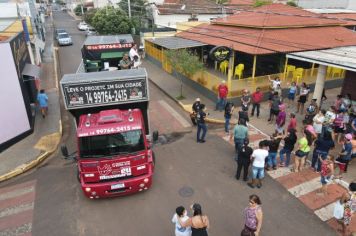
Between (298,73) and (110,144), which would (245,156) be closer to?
(110,144)

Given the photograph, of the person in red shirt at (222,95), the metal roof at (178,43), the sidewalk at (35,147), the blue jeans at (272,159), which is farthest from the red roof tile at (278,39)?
the sidewalk at (35,147)

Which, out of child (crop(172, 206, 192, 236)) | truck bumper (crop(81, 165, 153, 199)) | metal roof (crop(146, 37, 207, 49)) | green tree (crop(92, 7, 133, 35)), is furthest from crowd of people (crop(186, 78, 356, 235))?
green tree (crop(92, 7, 133, 35))

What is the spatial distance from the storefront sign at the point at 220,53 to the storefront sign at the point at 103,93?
6.50m

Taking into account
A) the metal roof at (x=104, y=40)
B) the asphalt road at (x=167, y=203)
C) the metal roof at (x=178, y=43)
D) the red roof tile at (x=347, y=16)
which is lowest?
the asphalt road at (x=167, y=203)

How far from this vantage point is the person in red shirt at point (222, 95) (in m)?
13.8

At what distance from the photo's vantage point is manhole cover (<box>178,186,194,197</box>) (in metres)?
8.31

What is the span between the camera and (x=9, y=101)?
1129cm

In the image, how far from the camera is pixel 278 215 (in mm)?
7398

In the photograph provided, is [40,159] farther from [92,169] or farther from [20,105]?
[92,169]

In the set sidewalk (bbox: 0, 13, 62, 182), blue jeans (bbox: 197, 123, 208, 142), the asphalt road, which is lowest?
sidewalk (bbox: 0, 13, 62, 182)

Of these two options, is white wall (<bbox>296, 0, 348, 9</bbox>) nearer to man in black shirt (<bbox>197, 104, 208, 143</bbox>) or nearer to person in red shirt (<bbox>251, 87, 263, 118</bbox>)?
person in red shirt (<bbox>251, 87, 263, 118</bbox>)

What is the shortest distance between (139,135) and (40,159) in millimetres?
4961

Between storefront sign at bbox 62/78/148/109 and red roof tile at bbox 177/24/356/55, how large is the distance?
7.93 metres

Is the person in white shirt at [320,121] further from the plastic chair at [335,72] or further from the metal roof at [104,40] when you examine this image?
the metal roof at [104,40]
